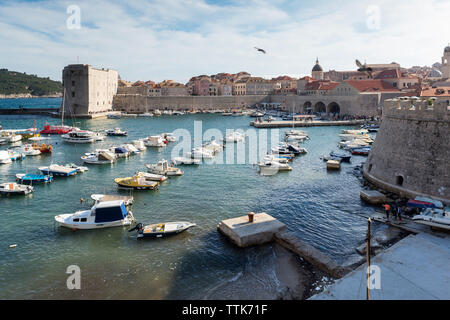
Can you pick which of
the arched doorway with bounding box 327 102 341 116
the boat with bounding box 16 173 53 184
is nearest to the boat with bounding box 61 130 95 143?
the boat with bounding box 16 173 53 184

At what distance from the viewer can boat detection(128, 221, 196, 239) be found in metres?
13.8

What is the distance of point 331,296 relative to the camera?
27.9 feet

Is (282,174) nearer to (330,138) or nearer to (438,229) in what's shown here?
(438,229)

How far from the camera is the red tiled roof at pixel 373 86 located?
64.3 metres

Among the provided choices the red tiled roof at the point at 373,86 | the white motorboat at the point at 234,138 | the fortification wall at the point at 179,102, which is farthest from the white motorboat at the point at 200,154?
the fortification wall at the point at 179,102

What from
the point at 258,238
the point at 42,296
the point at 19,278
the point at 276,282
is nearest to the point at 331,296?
the point at 276,282

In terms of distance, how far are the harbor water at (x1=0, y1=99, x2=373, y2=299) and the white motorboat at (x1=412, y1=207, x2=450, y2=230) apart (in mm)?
2227

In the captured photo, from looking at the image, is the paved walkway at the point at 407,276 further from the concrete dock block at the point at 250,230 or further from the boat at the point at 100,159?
the boat at the point at 100,159

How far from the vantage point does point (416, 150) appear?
16297 millimetres

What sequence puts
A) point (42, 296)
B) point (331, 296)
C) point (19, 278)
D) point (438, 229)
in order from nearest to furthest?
point (331, 296)
point (42, 296)
point (19, 278)
point (438, 229)

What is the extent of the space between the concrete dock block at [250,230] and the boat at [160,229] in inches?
61.4

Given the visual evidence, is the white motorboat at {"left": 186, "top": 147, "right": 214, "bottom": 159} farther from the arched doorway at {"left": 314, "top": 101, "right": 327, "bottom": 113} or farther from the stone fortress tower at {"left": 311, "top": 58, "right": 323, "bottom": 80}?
the stone fortress tower at {"left": 311, "top": 58, "right": 323, "bottom": 80}
